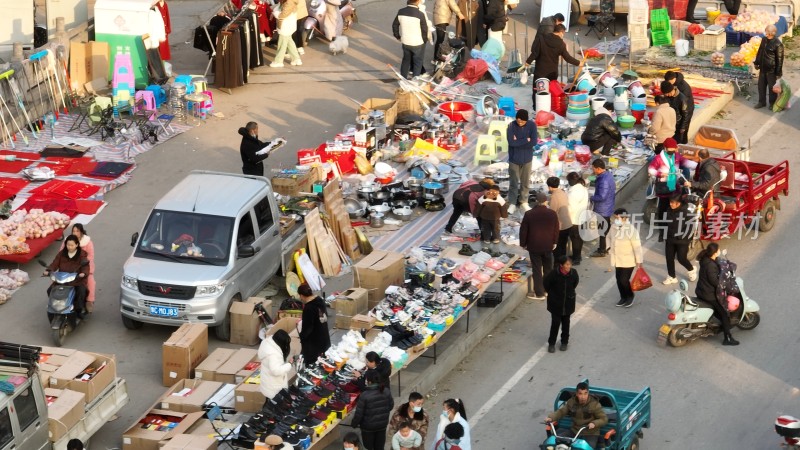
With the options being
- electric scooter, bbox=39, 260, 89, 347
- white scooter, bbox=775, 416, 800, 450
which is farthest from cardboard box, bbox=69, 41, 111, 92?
white scooter, bbox=775, 416, 800, 450

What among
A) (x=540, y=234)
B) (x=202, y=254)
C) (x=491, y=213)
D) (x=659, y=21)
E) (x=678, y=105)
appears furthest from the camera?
(x=659, y=21)

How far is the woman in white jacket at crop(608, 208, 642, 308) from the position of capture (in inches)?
799

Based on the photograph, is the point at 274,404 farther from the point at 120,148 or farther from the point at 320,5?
the point at 320,5

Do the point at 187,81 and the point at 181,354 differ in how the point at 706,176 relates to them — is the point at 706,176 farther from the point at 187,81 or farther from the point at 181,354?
the point at 187,81

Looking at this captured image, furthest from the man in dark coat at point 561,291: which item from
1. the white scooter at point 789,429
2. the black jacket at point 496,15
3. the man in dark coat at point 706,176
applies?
the black jacket at point 496,15

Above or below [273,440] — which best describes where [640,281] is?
below

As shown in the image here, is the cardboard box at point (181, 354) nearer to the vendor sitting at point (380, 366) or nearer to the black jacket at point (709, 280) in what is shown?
the vendor sitting at point (380, 366)

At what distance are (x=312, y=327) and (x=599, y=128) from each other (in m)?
8.86

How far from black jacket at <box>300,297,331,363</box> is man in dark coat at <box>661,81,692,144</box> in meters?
9.55

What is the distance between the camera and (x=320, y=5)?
104 feet

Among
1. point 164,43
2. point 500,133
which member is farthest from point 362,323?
point 164,43

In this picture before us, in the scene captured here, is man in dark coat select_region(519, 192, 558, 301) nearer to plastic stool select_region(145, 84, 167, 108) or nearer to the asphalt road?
the asphalt road

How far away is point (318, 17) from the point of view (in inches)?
1259

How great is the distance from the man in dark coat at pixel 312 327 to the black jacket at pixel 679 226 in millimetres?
5612
